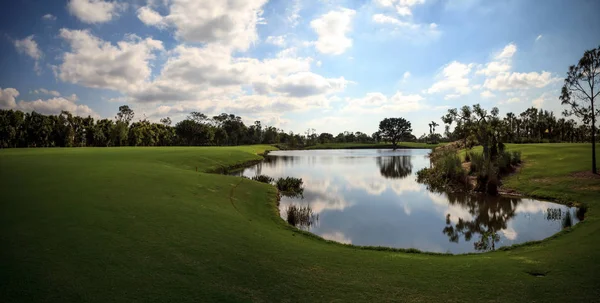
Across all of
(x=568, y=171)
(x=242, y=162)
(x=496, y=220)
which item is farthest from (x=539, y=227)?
(x=242, y=162)

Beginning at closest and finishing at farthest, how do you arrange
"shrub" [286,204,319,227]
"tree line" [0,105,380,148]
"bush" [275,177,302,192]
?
"shrub" [286,204,319,227], "bush" [275,177,302,192], "tree line" [0,105,380,148]

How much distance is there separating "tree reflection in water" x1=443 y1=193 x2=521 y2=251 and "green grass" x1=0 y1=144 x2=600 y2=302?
2.57 metres

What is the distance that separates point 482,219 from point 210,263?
61.1 ft

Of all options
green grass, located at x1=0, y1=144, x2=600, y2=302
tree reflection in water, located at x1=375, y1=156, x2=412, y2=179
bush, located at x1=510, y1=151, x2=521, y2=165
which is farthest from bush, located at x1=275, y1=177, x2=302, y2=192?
bush, located at x1=510, y1=151, x2=521, y2=165

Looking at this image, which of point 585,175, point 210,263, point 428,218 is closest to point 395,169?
point 585,175

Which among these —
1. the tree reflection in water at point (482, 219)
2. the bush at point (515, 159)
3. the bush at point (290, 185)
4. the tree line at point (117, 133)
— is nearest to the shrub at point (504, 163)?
the bush at point (515, 159)

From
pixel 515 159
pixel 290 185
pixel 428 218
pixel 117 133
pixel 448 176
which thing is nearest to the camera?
pixel 428 218

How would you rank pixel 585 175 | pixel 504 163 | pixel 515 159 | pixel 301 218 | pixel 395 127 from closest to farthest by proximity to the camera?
pixel 301 218 → pixel 585 175 → pixel 504 163 → pixel 515 159 → pixel 395 127

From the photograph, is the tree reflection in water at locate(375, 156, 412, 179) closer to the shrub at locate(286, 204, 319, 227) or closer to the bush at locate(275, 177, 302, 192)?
the bush at locate(275, 177, 302, 192)

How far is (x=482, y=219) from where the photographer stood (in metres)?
20.4

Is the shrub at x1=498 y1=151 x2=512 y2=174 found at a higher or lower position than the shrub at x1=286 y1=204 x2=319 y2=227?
higher

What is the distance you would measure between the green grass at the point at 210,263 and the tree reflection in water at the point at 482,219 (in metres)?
2.57

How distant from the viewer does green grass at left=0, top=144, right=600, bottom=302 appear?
292 inches

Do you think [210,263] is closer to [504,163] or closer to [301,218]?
[301,218]
